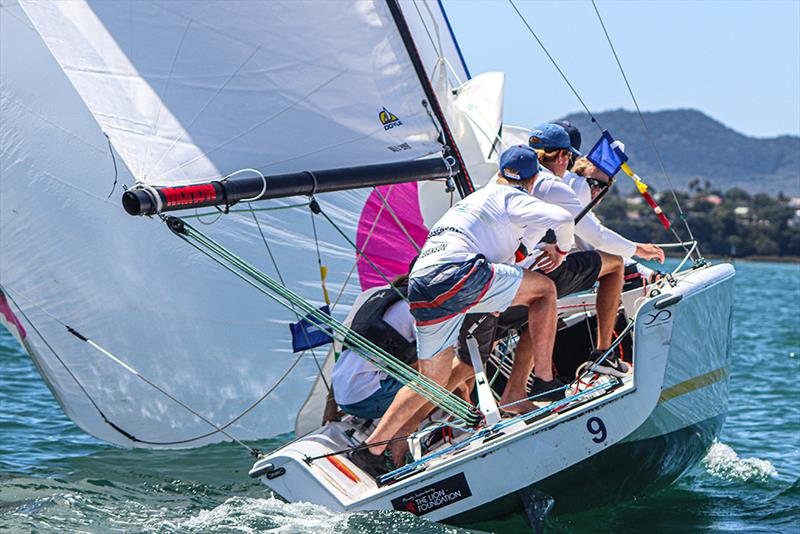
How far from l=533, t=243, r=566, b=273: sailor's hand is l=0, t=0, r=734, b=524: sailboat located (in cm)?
52

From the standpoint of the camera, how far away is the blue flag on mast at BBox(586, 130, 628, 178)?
6.15 m

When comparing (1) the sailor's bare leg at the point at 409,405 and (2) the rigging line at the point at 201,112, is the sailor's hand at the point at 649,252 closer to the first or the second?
(1) the sailor's bare leg at the point at 409,405

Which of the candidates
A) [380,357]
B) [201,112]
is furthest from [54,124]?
[380,357]

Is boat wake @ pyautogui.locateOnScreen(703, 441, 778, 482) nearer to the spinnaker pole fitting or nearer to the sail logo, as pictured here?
the spinnaker pole fitting

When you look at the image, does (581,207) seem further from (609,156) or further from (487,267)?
(487,267)

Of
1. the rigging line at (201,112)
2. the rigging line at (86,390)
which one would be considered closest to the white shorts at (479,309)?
the rigging line at (201,112)

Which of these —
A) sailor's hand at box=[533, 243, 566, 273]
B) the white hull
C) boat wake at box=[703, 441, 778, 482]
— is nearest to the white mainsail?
sailor's hand at box=[533, 243, 566, 273]

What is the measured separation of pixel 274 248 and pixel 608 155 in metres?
2.20

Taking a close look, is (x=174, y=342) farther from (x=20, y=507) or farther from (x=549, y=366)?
(x=549, y=366)

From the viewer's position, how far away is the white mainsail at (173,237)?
5.95 m

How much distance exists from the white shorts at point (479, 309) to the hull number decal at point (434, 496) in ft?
1.97

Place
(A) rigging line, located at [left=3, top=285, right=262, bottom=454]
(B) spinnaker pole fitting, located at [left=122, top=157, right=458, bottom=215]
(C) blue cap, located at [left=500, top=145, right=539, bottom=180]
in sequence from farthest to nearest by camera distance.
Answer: (A) rigging line, located at [left=3, top=285, right=262, bottom=454]
(C) blue cap, located at [left=500, top=145, right=539, bottom=180]
(B) spinnaker pole fitting, located at [left=122, top=157, right=458, bottom=215]

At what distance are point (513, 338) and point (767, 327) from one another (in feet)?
43.3

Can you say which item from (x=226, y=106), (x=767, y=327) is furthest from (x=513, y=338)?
(x=767, y=327)
